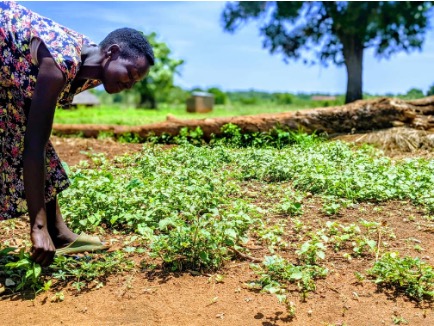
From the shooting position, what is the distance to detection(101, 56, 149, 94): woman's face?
2830 millimetres

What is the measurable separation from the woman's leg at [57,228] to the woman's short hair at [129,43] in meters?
0.98

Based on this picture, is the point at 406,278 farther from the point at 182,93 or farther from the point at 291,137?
the point at 182,93

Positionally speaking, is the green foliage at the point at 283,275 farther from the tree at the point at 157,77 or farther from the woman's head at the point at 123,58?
the tree at the point at 157,77

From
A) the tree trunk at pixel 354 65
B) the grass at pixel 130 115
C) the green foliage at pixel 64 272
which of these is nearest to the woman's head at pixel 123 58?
the green foliage at pixel 64 272

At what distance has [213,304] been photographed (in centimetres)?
266

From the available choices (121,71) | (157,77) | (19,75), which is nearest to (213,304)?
(121,71)

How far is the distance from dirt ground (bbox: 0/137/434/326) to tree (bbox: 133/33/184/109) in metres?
23.7

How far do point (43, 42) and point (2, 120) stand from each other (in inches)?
22.0

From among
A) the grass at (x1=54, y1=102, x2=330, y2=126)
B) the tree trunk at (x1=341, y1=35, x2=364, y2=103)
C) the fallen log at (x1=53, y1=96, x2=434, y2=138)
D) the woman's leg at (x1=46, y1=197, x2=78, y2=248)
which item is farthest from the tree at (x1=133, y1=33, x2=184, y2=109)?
the woman's leg at (x1=46, y1=197, x2=78, y2=248)

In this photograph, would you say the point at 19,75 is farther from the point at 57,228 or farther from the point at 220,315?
the point at 220,315

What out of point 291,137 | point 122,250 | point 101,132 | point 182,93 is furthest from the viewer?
point 182,93

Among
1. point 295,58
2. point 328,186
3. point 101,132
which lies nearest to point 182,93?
point 295,58

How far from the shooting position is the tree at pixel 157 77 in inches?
1043

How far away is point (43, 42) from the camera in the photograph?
2668mm
